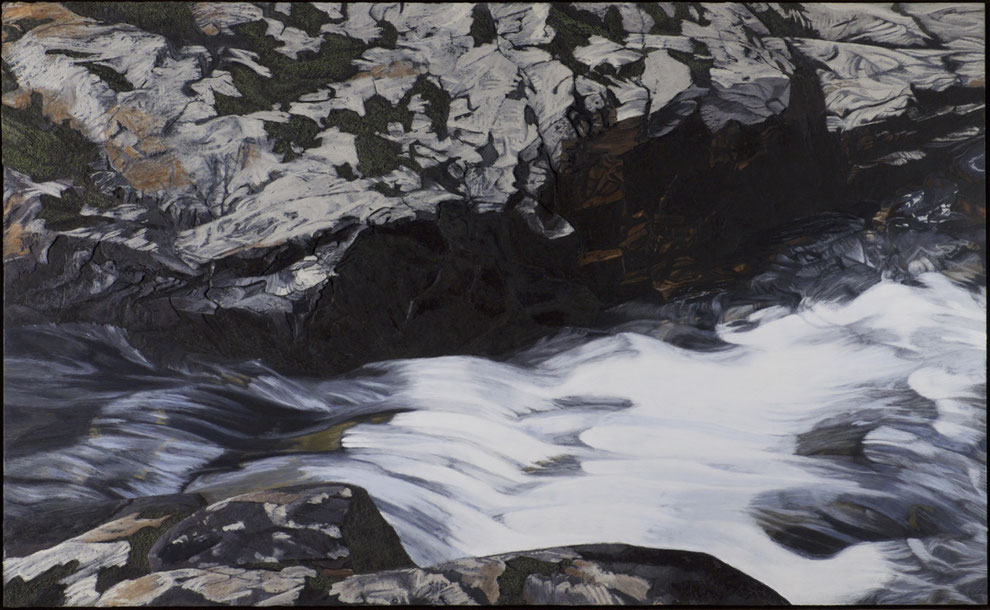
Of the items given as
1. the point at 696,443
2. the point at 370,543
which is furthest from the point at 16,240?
the point at 696,443

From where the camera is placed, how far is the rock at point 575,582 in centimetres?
119

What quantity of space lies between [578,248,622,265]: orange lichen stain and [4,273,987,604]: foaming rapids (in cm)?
16

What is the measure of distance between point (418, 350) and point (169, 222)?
2.02 feet

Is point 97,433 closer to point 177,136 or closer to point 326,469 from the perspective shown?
point 326,469

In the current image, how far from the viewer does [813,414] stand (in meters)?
1.24

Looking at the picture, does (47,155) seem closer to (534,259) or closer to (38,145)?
(38,145)

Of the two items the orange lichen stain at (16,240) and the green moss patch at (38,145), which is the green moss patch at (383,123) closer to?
the green moss patch at (38,145)

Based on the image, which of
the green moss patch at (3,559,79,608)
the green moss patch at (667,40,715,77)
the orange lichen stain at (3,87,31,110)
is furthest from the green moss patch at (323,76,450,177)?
the green moss patch at (3,559,79,608)

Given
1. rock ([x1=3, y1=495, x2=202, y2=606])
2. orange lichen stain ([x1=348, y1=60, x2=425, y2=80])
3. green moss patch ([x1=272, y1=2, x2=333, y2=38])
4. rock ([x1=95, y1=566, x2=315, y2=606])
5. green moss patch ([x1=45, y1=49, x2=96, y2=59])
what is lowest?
rock ([x1=95, y1=566, x2=315, y2=606])

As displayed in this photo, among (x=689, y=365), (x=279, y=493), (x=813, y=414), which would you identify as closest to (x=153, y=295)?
(x=279, y=493)

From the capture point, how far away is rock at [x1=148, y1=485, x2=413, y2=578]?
3.92 feet

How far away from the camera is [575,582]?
1200mm

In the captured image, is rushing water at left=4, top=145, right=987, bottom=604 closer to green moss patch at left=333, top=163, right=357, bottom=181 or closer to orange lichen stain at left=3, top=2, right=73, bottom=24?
green moss patch at left=333, top=163, right=357, bottom=181

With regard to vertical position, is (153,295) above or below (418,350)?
above
